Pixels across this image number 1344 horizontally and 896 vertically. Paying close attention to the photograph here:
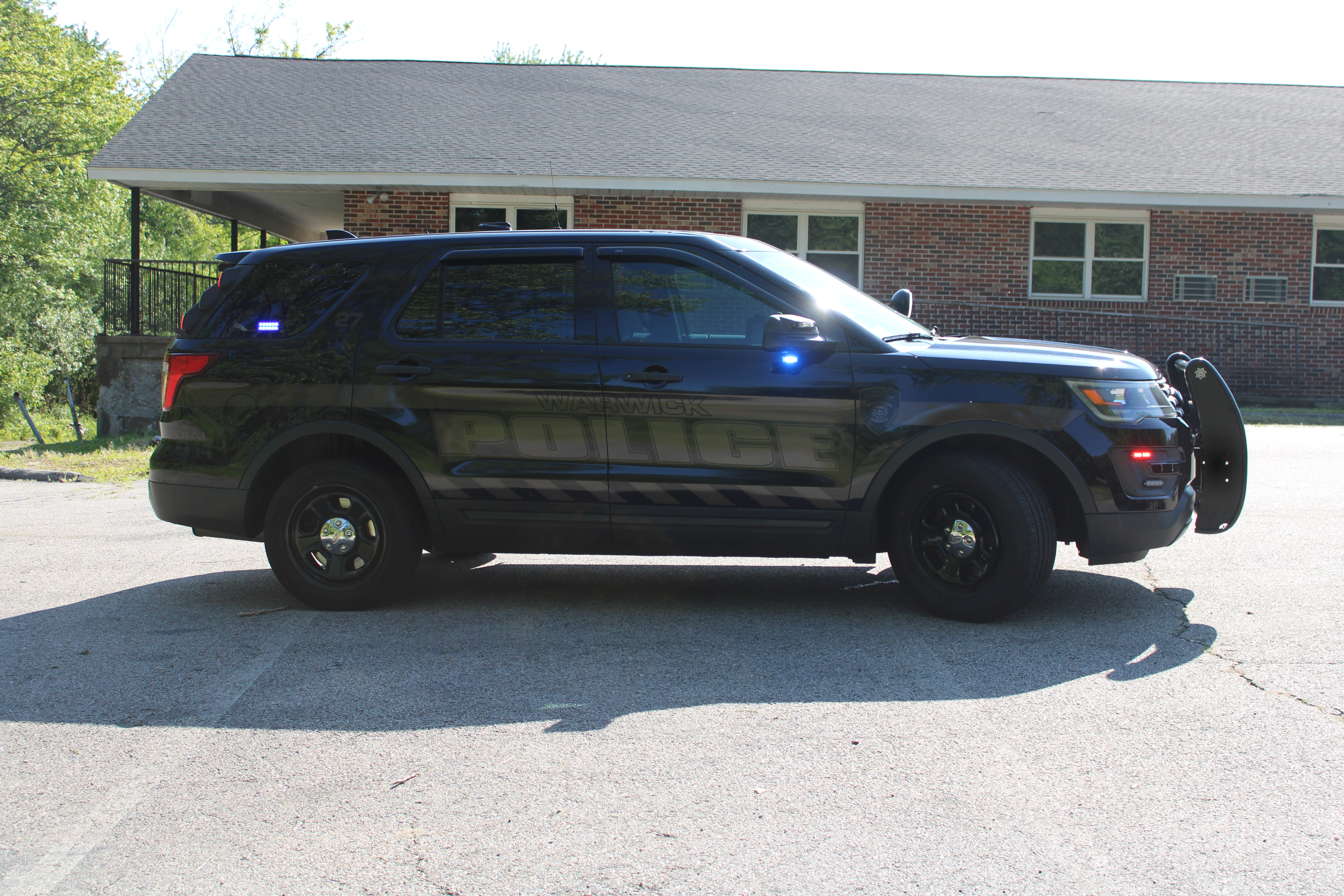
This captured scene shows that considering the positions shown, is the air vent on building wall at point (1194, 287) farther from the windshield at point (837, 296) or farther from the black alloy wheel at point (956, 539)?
the black alloy wheel at point (956, 539)

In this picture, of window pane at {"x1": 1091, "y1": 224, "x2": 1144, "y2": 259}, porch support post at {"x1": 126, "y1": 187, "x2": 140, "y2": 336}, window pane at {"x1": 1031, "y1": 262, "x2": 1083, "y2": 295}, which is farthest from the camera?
window pane at {"x1": 1091, "y1": 224, "x2": 1144, "y2": 259}

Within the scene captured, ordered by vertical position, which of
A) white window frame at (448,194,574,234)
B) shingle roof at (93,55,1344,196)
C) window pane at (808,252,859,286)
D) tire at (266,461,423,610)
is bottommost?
tire at (266,461,423,610)

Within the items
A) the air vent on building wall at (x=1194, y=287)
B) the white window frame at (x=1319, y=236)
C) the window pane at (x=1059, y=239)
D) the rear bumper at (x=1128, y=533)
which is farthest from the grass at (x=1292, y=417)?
the rear bumper at (x=1128, y=533)

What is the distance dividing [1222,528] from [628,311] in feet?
10.1

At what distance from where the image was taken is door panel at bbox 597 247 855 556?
528 cm

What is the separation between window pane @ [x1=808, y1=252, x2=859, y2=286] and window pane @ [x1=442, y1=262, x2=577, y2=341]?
14.9 meters

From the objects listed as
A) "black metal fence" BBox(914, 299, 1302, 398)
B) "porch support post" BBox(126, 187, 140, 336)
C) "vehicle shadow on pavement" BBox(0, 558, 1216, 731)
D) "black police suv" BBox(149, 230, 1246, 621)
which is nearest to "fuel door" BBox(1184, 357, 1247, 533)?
"black police suv" BBox(149, 230, 1246, 621)

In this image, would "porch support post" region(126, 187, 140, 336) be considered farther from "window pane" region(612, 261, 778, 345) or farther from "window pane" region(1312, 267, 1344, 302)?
"window pane" region(1312, 267, 1344, 302)

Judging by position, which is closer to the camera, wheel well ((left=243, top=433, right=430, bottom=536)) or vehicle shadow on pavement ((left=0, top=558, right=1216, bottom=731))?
vehicle shadow on pavement ((left=0, top=558, right=1216, bottom=731))

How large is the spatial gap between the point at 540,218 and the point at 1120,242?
1031 cm

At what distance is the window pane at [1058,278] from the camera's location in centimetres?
2036

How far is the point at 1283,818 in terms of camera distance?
3.19m

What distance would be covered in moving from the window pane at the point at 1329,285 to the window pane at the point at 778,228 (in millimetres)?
9553

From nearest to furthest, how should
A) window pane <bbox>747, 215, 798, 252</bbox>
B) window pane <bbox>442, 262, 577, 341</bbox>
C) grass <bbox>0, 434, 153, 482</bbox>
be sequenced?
window pane <bbox>442, 262, 577, 341</bbox>
grass <bbox>0, 434, 153, 482</bbox>
window pane <bbox>747, 215, 798, 252</bbox>
